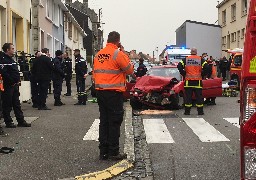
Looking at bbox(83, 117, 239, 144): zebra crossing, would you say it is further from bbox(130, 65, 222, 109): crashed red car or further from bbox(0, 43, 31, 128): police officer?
bbox(130, 65, 222, 109): crashed red car

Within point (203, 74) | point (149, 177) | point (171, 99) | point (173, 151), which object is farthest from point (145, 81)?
point (149, 177)

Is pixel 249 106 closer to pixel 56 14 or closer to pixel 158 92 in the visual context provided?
pixel 158 92

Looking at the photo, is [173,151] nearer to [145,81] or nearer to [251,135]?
[251,135]

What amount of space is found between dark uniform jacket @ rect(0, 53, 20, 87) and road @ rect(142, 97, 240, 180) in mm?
3052

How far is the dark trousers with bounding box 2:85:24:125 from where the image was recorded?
9.63 meters

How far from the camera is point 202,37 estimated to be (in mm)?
30875

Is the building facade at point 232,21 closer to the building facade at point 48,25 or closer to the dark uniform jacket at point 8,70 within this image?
the building facade at point 48,25

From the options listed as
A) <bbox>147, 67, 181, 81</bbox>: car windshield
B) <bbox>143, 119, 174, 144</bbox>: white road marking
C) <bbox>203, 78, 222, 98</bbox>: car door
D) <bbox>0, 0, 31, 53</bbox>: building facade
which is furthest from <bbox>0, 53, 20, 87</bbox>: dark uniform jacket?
<bbox>203, 78, 222, 98</bbox>: car door

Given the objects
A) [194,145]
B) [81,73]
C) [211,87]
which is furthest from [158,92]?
[194,145]

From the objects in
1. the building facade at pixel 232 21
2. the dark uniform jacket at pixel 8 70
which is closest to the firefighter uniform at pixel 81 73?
the dark uniform jacket at pixel 8 70

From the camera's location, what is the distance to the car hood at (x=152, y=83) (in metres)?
13.7

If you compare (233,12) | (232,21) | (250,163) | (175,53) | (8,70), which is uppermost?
(233,12)

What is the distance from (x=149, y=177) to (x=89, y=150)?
1809 millimetres

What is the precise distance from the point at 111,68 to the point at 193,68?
6.08 m
